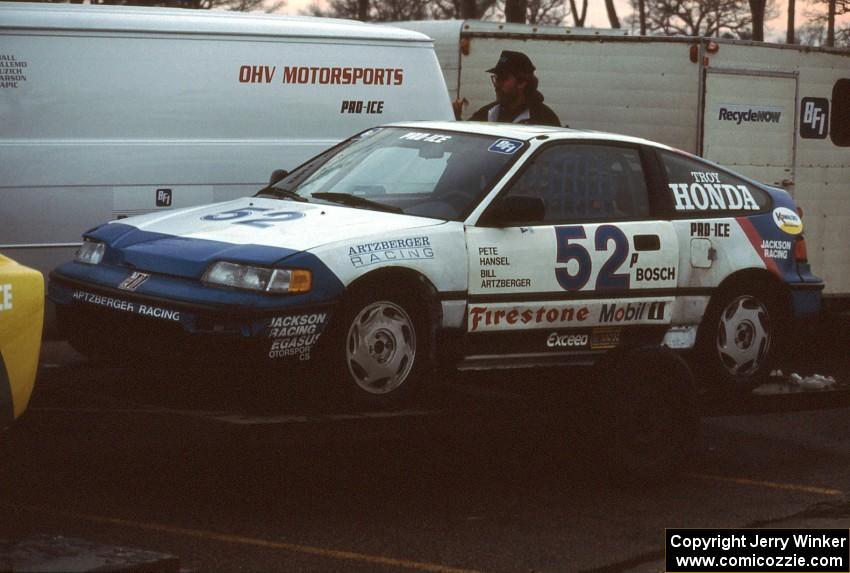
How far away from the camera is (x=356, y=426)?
259 inches

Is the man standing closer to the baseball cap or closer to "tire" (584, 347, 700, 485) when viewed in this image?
the baseball cap

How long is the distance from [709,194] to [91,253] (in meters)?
3.21

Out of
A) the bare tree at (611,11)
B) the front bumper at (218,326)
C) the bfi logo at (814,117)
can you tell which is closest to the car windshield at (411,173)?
the front bumper at (218,326)

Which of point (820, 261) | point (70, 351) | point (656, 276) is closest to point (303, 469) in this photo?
point (656, 276)

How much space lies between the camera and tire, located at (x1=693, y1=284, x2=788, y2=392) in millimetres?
8195

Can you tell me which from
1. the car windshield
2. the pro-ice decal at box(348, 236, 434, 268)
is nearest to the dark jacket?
the car windshield

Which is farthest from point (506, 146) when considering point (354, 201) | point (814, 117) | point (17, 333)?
point (814, 117)

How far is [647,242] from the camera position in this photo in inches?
313

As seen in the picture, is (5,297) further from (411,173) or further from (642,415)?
(642,415)

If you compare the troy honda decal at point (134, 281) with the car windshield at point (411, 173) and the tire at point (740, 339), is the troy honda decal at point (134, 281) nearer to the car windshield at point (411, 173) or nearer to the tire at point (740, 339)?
the car windshield at point (411, 173)

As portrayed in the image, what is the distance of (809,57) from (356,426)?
900 centimetres

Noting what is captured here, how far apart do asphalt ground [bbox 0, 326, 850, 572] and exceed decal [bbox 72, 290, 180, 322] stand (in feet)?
0.78

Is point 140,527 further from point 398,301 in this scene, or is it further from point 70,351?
point 70,351

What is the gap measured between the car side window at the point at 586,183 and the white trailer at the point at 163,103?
9.87ft
